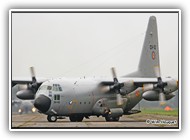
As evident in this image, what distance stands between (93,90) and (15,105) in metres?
3.86

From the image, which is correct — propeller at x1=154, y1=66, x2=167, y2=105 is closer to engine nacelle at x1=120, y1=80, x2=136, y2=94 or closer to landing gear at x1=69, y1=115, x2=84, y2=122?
engine nacelle at x1=120, y1=80, x2=136, y2=94

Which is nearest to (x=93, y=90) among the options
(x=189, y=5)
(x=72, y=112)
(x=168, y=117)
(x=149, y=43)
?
(x=72, y=112)

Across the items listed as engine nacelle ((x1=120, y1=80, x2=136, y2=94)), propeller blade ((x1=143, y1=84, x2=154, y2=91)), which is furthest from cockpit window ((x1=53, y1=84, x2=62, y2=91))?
propeller blade ((x1=143, y1=84, x2=154, y2=91))

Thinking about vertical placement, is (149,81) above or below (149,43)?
below

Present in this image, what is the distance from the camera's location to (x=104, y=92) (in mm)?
18188

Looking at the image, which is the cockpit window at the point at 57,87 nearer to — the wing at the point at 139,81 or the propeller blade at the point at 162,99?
the wing at the point at 139,81

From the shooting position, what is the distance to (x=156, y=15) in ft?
48.2

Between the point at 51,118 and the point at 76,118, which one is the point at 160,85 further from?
the point at 51,118

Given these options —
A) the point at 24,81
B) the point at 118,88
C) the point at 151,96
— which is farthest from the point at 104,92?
the point at 24,81

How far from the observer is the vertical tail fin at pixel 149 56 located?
1618 centimetres

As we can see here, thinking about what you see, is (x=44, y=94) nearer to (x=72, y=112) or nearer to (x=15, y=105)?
(x=72, y=112)

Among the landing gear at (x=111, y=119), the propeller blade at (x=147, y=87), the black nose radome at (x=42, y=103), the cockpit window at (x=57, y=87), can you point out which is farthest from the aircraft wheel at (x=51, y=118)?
the propeller blade at (x=147, y=87)

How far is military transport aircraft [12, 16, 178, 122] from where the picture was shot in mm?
16438

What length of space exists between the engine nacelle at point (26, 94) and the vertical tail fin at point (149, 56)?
9.75 ft
